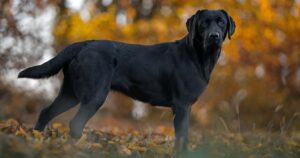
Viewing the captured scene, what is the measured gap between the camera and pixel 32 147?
4566 millimetres

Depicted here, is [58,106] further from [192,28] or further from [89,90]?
[192,28]

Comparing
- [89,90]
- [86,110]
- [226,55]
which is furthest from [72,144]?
[226,55]

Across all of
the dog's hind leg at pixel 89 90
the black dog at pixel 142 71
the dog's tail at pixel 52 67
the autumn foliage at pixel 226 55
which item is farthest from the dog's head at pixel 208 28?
the autumn foliage at pixel 226 55

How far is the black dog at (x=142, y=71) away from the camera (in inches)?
249

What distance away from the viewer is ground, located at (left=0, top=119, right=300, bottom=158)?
4.63 metres

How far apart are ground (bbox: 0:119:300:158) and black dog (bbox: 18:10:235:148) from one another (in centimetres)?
30

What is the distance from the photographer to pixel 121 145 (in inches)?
238

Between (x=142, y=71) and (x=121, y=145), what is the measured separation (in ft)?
3.29

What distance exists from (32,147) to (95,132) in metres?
2.52

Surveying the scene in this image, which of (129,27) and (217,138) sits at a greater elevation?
(129,27)

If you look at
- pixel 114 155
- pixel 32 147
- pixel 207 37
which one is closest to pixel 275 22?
pixel 207 37

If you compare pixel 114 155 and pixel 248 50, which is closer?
pixel 114 155

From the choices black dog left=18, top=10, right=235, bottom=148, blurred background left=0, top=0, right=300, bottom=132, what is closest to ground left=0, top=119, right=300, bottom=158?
black dog left=18, top=10, right=235, bottom=148

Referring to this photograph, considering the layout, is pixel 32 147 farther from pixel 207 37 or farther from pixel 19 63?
pixel 19 63
